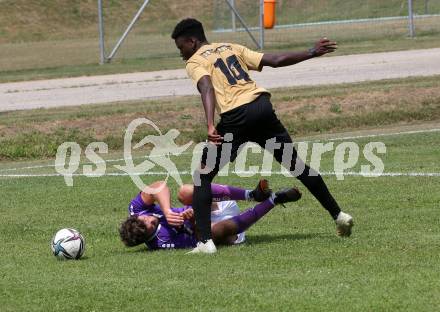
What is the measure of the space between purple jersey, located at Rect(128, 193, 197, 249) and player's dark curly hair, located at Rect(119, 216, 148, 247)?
0.21 metres

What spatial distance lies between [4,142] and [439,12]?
29904 millimetres

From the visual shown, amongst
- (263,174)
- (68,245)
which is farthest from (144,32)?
(68,245)

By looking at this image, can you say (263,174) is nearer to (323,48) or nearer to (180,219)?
(180,219)

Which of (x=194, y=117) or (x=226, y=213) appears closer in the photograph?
(x=226, y=213)

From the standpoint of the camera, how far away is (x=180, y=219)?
10.2 metres

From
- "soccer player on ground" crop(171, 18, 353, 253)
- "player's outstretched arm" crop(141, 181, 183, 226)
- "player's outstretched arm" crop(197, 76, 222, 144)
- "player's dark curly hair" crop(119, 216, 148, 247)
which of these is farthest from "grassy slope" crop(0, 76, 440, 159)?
"player's outstretched arm" crop(197, 76, 222, 144)

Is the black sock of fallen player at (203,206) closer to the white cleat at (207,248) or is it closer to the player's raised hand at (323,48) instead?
the white cleat at (207,248)

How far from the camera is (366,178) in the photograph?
14.2 meters

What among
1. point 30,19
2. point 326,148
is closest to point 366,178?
point 326,148

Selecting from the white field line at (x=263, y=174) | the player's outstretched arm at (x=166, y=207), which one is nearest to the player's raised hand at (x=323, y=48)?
the player's outstretched arm at (x=166, y=207)

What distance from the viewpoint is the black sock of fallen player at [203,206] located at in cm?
988

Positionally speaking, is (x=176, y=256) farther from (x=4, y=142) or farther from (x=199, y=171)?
(x=4, y=142)

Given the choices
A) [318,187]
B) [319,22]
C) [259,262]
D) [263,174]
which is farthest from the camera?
[319,22]

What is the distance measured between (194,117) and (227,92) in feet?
38.3
